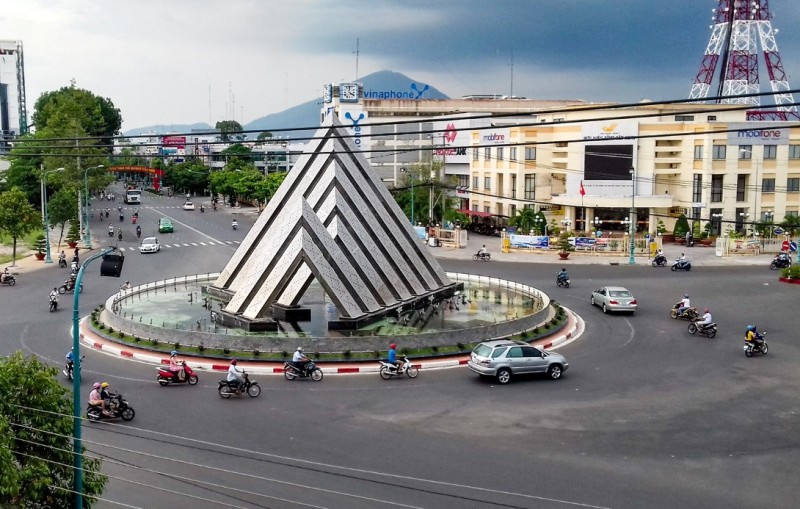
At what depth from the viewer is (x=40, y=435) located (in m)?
13.4

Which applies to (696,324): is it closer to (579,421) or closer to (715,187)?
(579,421)

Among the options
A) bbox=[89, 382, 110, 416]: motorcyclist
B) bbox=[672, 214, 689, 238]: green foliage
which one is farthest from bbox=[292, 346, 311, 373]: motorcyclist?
bbox=[672, 214, 689, 238]: green foliage

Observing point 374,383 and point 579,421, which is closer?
point 579,421

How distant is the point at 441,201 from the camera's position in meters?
81.3

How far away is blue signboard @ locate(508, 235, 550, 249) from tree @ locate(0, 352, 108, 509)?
167ft

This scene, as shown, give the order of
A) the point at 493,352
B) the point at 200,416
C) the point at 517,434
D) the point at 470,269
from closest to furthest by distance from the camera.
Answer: the point at 517,434, the point at 200,416, the point at 493,352, the point at 470,269

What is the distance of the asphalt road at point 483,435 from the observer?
16.9 metres

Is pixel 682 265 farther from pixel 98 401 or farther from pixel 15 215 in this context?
pixel 15 215

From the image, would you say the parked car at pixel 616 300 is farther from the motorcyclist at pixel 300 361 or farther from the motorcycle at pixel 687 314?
the motorcyclist at pixel 300 361

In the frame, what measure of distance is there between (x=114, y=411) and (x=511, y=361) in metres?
11.8

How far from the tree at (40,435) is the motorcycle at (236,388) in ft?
32.5

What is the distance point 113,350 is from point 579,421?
56.3 feet

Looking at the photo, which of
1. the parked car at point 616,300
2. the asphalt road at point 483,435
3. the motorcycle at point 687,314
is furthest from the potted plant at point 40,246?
the motorcycle at point 687,314

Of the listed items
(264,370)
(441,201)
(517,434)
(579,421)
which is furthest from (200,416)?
(441,201)
